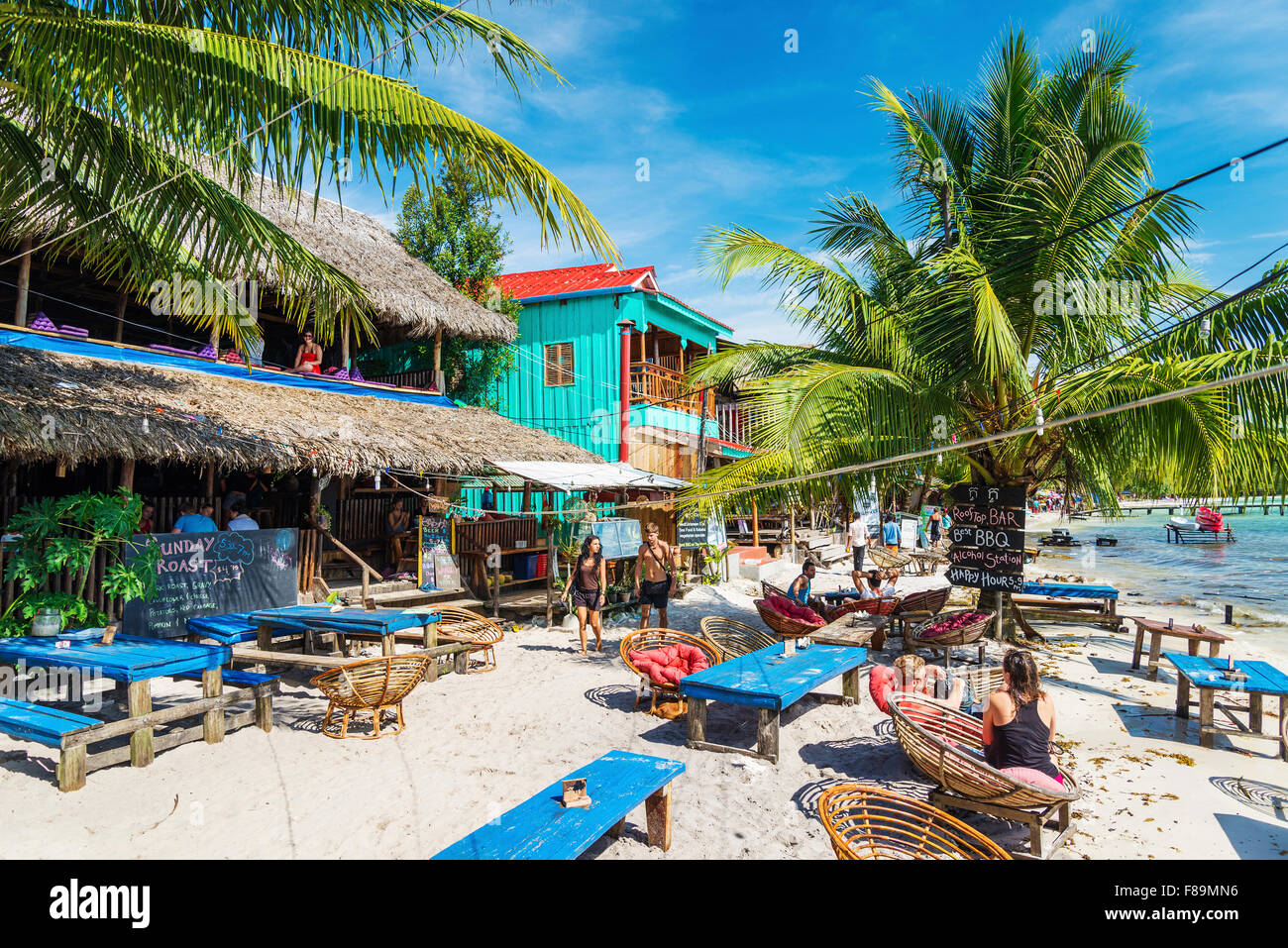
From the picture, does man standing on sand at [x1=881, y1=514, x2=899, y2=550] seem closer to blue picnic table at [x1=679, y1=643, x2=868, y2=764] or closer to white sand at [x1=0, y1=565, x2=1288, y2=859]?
white sand at [x1=0, y1=565, x2=1288, y2=859]

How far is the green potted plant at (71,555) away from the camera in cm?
721

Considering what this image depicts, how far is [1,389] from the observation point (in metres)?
7.48

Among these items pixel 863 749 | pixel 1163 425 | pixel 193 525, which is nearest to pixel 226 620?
pixel 193 525

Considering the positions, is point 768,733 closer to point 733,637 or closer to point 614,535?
point 733,637

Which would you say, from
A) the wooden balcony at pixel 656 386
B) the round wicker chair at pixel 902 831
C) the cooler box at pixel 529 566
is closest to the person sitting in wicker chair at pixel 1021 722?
the round wicker chair at pixel 902 831

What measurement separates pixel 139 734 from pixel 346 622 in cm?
248

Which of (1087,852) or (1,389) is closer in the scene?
(1087,852)

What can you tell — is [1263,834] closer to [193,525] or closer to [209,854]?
[209,854]

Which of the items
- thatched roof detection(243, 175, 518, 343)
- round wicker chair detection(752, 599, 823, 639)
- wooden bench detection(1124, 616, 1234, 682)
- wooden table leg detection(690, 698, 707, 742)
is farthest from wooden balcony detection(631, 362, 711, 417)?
wooden table leg detection(690, 698, 707, 742)

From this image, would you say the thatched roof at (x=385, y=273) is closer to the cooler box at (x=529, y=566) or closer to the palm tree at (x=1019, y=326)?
the cooler box at (x=529, y=566)

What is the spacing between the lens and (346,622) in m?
7.89

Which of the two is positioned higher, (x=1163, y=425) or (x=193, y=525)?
(x=1163, y=425)

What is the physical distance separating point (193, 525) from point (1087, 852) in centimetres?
977
